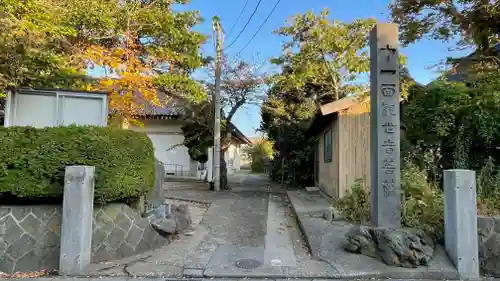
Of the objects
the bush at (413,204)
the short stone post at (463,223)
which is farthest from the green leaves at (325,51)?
the short stone post at (463,223)

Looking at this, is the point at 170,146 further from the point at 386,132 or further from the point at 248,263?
the point at 386,132

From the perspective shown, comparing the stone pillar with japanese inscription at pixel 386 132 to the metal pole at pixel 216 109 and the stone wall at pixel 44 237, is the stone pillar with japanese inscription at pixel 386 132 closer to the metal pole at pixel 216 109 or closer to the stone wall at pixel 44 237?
the stone wall at pixel 44 237

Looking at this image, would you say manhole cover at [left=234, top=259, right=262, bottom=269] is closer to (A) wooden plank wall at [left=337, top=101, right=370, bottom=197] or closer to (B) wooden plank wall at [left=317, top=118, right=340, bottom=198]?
(A) wooden plank wall at [left=337, top=101, right=370, bottom=197]

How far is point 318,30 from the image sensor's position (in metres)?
14.3

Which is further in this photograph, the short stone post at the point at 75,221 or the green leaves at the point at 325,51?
the green leaves at the point at 325,51

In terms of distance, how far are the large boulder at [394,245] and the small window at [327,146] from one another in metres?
5.96

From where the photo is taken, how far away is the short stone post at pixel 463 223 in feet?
16.4

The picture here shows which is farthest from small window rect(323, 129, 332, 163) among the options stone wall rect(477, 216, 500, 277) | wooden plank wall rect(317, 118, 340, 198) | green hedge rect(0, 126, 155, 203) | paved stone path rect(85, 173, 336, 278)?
green hedge rect(0, 126, 155, 203)

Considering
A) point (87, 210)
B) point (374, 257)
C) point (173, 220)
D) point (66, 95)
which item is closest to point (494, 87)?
point (374, 257)

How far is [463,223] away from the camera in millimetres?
5039

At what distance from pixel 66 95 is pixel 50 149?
85.0 inches

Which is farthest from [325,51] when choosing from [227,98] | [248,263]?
[248,263]

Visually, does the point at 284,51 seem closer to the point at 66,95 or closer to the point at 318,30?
the point at 318,30

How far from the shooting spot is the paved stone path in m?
5.20
